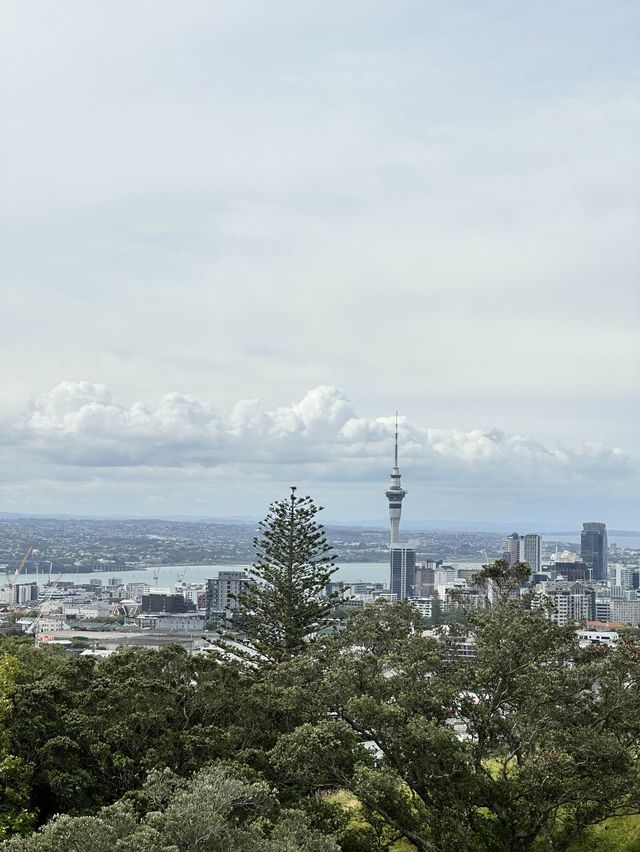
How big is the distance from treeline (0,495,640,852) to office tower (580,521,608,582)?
149 meters

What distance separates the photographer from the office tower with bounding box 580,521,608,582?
155000 millimetres

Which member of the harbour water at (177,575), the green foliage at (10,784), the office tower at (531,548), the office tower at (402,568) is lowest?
the harbour water at (177,575)

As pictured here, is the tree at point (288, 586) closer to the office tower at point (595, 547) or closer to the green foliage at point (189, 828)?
the green foliage at point (189, 828)

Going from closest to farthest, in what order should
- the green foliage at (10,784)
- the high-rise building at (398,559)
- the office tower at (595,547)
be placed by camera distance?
1. the green foliage at (10,784)
2. the high-rise building at (398,559)
3. the office tower at (595,547)

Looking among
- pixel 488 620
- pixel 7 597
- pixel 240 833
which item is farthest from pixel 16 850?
pixel 7 597

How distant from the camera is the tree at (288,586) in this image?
20.6 metres

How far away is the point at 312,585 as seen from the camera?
20.8 metres

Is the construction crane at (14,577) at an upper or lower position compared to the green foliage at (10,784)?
lower

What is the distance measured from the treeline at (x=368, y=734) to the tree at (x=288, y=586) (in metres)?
8.30

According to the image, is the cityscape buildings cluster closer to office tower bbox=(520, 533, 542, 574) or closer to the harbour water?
office tower bbox=(520, 533, 542, 574)

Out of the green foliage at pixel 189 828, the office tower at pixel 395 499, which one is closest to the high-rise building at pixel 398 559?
the office tower at pixel 395 499

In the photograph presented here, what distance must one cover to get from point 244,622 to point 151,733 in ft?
33.0

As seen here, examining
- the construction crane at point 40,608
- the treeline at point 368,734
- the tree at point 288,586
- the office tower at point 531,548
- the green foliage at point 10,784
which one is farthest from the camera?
the office tower at point 531,548

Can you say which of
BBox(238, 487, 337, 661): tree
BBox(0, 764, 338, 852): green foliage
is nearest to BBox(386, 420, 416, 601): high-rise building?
BBox(238, 487, 337, 661): tree
